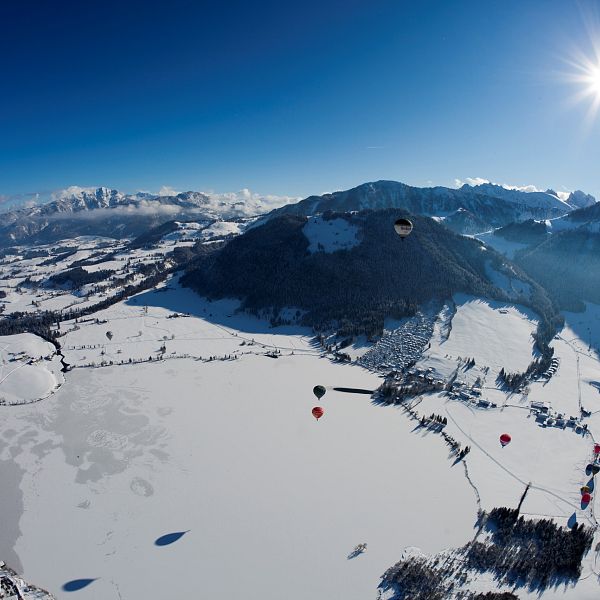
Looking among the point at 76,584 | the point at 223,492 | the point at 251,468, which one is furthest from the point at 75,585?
the point at 251,468

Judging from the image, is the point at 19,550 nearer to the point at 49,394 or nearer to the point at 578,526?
the point at 49,394

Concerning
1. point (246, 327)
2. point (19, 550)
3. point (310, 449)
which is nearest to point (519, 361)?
point (310, 449)

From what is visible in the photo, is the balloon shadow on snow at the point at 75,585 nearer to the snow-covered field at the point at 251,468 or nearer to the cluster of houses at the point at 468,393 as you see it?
the snow-covered field at the point at 251,468

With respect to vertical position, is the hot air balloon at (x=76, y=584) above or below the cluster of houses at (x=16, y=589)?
below

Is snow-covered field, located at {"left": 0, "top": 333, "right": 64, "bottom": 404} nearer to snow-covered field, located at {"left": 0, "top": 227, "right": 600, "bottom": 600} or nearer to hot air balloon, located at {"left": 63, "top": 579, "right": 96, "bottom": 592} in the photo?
snow-covered field, located at {"left": 0, "top": 227, "right": 600, "bottom": 600}

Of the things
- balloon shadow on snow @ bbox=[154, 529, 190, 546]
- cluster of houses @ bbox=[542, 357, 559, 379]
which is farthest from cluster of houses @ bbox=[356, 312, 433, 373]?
balloon shadow on snow @ bbox=[154, 529, 190, 546]

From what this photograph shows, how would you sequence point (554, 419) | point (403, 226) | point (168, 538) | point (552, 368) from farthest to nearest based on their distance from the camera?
point (552, 368), point (554, 419), point (403, 226), point (168, 538)

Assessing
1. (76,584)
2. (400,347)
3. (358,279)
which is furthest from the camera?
(358,279)

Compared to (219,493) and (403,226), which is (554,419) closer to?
(403,226)

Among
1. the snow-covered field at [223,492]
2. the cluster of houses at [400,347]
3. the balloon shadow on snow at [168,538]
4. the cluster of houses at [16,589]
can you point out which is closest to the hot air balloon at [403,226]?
the snow-covered field at [223,492]
